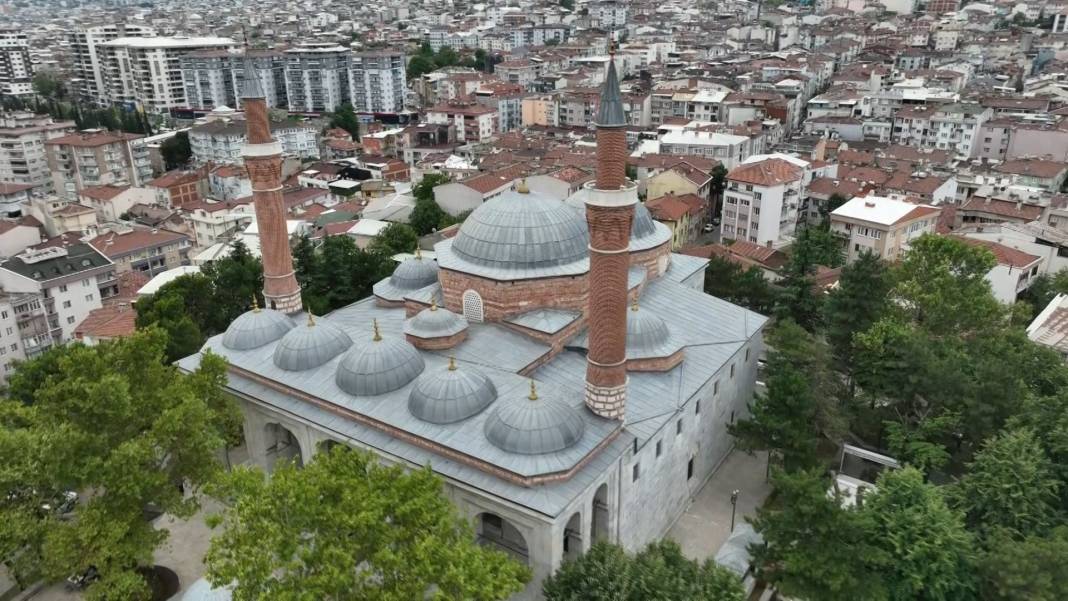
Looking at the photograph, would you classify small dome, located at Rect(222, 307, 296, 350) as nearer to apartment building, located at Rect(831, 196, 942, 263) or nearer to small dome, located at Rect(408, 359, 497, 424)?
small dome, located at Rect(408, 359, 497, 424)

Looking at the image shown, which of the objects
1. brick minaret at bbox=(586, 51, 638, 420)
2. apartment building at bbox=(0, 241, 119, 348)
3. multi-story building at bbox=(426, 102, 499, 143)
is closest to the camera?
brick minaret at bbox=(586, 51, 638, 420)

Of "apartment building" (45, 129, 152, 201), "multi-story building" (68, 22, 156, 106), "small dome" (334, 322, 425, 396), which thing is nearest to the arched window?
"small dome" (334, 322, 425, 396)

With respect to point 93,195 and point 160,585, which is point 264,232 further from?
point 93,195

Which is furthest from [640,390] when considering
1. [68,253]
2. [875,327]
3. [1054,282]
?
[68,253]

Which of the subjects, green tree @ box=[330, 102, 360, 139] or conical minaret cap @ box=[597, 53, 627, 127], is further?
green tree @ box=[330, 102, 360, 139]

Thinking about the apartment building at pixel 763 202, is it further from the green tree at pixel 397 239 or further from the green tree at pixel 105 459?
the green tree at pixel 105 459

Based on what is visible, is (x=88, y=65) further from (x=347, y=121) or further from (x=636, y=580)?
(x=636, y=580)

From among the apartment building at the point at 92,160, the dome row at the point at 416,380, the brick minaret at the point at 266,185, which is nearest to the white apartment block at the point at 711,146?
the brick minaret at the point at 266,185
